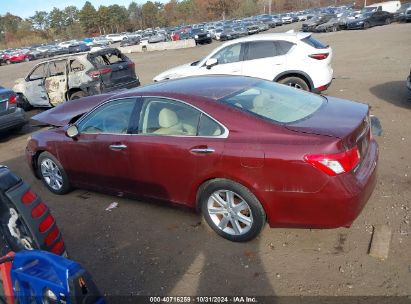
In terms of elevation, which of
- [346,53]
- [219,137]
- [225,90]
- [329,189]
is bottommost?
[346,53]

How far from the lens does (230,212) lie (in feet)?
12.1

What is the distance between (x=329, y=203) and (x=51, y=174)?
12.9 ft

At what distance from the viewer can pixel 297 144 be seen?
10.4 ft

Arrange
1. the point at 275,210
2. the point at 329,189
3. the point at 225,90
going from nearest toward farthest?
the point at 329,189, the point at 275,210, the point at 225,90

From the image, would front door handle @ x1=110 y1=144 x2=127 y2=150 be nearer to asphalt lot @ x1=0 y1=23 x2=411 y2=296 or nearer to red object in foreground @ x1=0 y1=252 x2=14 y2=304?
asphalt lot @ x1=0 y1=23 x2=411 y2=296

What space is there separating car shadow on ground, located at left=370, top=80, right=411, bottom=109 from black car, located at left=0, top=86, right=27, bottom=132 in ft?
26.9

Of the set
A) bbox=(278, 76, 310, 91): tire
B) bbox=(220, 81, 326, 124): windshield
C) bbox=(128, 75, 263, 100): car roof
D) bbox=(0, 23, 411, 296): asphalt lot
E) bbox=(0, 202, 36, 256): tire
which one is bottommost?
bbox=(0, 23, 411, 296): asphalt lot

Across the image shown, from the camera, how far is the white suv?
8.49 m

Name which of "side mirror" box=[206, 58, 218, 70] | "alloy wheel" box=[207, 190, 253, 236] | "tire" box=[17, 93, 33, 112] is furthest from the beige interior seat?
"tire" box=[17, 93, 33, 112]

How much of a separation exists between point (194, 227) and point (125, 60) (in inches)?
311

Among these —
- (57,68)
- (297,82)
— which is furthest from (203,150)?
(57,68)

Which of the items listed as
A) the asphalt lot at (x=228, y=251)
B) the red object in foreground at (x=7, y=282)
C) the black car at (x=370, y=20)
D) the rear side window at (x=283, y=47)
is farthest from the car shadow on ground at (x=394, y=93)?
the black car at (x=370, y=20)

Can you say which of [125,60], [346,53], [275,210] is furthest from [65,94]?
[346,53]

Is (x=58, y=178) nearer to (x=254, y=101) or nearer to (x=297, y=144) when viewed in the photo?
(x=254, y=101)
